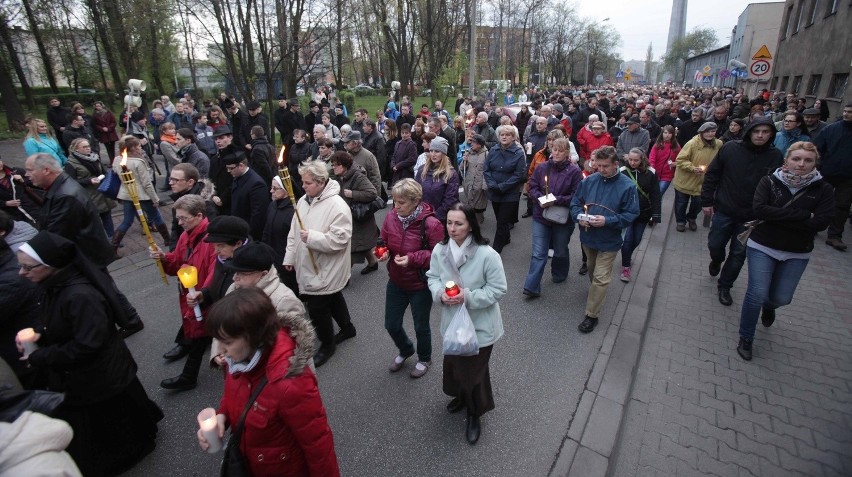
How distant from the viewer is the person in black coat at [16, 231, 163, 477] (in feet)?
8.54

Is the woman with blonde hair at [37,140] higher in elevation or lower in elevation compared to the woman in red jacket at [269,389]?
higher

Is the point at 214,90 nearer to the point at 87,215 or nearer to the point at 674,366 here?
the point at 87,215

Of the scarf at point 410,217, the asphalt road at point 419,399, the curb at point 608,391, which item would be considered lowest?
the curb at point 608,391

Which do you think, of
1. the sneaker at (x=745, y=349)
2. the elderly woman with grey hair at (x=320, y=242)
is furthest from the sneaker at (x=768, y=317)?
the elderly woman with grey hair at (x=320, y=242)

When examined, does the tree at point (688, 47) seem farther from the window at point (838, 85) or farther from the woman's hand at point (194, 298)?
the woman's hand at point (194, 298)

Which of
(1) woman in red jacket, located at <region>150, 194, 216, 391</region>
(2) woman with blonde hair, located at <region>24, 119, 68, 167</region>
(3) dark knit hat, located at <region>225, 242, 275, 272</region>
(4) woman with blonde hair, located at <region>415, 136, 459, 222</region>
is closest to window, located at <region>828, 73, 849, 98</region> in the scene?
(4) woman with blonde hair, located at <region>415, 136, 459, 222</region>

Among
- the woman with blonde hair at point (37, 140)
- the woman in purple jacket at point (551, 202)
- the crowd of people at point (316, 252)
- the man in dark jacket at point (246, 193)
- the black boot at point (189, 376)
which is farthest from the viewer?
the woman with blonde hair at point (37, 140)

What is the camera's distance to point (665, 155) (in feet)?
27.5

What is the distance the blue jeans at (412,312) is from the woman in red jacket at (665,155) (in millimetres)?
6417

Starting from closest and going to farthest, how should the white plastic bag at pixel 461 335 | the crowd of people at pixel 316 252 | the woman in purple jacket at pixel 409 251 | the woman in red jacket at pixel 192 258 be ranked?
the crowd of people at pixel 316 252
the white plastic bag at pixel 461 335
the woman in purple jacket at pixel 409 251
the woman in red jacket at pixel 192 258

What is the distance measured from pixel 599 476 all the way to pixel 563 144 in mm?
3676

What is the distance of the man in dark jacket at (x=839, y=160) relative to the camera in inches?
263

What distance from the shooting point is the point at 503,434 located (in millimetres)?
3461

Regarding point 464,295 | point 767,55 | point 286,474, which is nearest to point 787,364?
point 464,295
